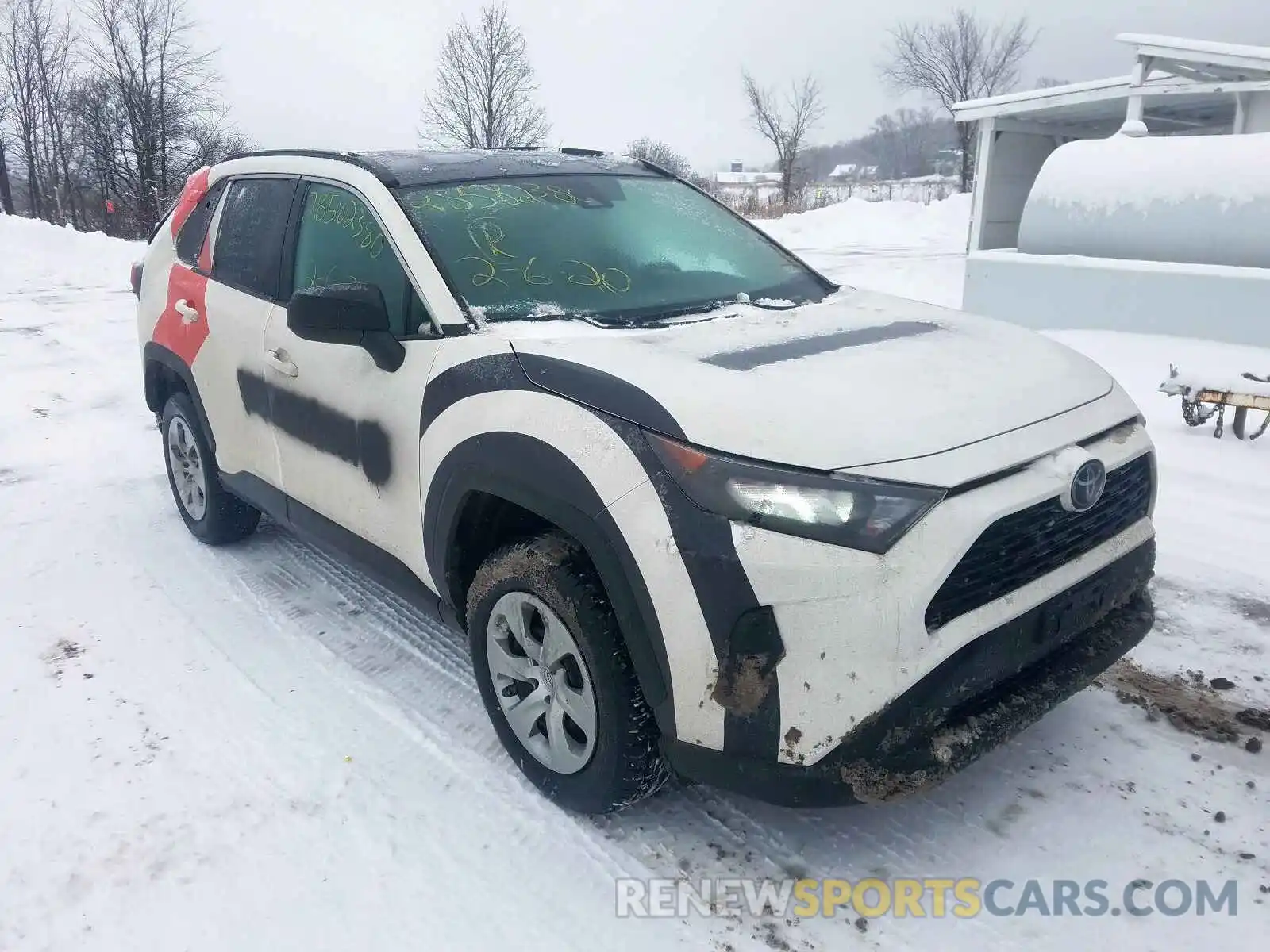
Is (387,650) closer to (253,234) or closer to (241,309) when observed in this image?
(241,309)

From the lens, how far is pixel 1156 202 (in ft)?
32.4

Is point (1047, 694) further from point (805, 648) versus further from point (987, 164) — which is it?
point (987, 164)

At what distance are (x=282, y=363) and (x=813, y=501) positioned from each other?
2323 mm

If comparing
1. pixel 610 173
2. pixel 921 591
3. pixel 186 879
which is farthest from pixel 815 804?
pixel 610 173

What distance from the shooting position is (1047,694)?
8.20 feet

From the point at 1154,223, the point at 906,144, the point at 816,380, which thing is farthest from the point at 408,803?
the point at 906,144

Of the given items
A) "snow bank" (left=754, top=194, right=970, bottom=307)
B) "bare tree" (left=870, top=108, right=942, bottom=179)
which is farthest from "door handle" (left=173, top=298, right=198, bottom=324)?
"bare tree" (left=870, top=108, right=942, bottom=179)

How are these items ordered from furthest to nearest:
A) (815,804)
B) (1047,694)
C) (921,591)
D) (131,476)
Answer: (131,476) < (1047,694) < (815,804) < (921,591)

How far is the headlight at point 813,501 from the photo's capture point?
213cm

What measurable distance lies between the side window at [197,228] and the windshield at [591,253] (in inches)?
64.7

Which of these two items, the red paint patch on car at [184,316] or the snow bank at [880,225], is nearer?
the red paint patch on car at [184,316]

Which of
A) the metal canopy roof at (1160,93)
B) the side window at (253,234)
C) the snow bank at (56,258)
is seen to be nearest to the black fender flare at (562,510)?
the side window at (253,234)

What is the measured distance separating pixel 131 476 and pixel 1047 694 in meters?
5.46

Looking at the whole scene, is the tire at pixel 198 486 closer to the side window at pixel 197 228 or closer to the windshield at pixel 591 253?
the side window at pixel 197 228
